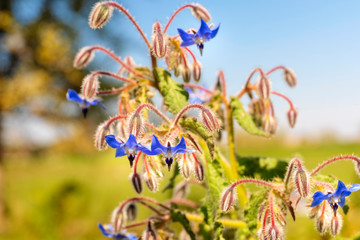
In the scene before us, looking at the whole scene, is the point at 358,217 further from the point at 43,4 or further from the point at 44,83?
the point at 43,4

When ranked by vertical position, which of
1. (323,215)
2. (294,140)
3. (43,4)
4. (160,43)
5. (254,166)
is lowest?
(323,215)

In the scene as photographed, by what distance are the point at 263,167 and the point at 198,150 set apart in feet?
0.95

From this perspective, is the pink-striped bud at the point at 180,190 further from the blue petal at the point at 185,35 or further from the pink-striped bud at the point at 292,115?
the blue petal at the point at 185,35

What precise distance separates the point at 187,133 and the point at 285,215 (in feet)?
0.98

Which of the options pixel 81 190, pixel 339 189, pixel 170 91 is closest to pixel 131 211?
pixel 170 91

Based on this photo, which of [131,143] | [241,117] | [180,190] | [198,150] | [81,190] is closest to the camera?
[131,143]

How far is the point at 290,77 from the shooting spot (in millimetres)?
1363

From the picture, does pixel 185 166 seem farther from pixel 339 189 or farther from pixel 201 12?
pixel 201 12

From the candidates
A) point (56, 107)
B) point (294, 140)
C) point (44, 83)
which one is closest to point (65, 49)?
point (44, 83)

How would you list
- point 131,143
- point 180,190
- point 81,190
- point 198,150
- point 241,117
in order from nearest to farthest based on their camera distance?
1. point 131,143
2. point 198,150
3. point 241,117
4. point 180,190
5. point 81,190

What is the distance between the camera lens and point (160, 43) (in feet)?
3.36

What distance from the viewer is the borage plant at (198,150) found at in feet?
2.96

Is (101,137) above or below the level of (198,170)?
above

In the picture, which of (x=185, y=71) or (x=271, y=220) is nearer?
(x=271, y=220)
